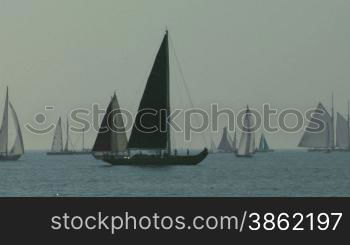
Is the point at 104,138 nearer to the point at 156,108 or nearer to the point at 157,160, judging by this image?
the point at 157,160

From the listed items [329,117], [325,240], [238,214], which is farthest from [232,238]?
[329,117]

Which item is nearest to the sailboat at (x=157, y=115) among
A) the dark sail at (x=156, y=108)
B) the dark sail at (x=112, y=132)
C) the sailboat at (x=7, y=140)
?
the dark sail at (x=156, y=108)

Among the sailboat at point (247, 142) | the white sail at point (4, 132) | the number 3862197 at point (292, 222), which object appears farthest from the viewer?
the sailboat at point (247, 142)

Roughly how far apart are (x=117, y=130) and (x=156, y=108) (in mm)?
21874

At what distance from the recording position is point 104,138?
11069 cm

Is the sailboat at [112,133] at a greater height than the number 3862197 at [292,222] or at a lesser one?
lesser

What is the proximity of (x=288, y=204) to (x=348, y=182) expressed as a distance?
6144 cm

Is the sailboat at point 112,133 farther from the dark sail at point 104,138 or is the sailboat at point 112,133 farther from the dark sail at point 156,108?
the dark sail at point 156,108

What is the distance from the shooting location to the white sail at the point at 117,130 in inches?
4296

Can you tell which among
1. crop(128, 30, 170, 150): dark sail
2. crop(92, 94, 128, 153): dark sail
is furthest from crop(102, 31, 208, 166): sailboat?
crop(92, 94, 128, 153): dark sail

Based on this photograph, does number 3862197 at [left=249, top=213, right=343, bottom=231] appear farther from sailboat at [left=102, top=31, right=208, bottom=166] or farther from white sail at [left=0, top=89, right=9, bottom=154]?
white sail at [left=0, top=89, right=9, bottom=154]

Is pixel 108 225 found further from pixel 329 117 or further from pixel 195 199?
pixel 329 117

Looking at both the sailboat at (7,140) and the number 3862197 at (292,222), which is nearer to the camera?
the number 3862197 at (292,222)

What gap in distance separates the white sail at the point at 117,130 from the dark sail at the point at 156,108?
1803 centimetres
